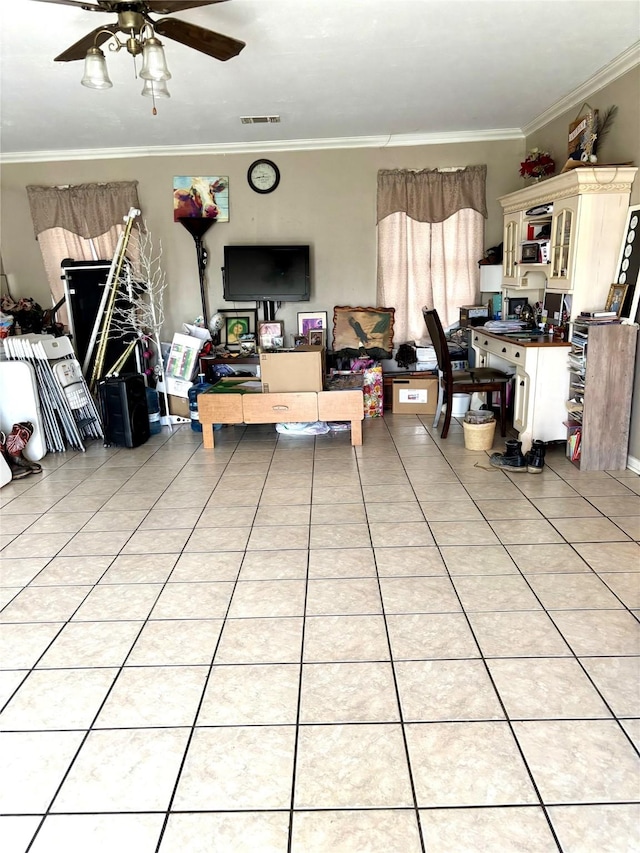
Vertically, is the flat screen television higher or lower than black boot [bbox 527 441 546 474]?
higher

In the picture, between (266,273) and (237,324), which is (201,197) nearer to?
(266,273)

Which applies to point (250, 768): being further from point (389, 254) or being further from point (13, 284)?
point (13, 284)

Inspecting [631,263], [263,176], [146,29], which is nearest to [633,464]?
[631,263]

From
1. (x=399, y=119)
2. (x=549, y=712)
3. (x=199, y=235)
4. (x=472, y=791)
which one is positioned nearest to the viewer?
(x=472, y=791)

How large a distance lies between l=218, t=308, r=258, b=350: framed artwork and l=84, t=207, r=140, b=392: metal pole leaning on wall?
3.36 feet

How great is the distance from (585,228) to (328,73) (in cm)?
189

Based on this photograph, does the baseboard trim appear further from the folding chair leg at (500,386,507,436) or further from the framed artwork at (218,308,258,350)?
the framed artwork at (218,308,258,350)

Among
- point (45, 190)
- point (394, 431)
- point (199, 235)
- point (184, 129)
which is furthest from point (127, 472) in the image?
point (45, 190)

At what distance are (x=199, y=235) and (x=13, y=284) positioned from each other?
6.67 ft

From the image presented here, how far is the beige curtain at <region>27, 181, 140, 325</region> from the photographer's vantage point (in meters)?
5.60

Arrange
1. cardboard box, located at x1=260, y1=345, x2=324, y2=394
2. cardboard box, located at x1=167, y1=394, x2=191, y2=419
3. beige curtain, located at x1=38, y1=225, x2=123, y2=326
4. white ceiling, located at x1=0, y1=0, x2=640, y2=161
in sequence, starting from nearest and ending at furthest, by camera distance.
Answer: white ceiling, located at x1=0, y1=0, x2=640, y2=161 → cardboard box, located at x1=260, y1=345, x2=324, y2=394 → cardboard box, located at x1=167, y1=394, x2=191, y2=419 → beige curtain, located at x1=38, y1=225, x2=123, y2=326

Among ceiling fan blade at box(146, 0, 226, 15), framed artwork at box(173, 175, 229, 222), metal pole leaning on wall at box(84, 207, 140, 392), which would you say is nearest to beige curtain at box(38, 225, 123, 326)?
→ metal pole leaning on wall at box(84, 207, 140, 392)

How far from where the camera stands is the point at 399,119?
15.6 ft

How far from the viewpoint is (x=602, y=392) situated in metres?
3.62
